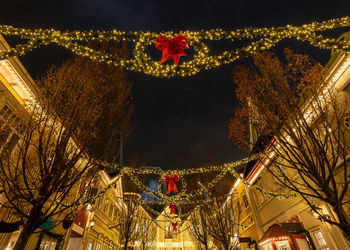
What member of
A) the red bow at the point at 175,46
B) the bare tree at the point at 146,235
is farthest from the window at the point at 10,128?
the bare tree at the point at 146,235

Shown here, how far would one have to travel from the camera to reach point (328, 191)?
494cm

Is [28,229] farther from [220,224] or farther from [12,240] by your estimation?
[220,224]

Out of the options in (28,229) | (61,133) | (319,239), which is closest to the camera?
(28,229)

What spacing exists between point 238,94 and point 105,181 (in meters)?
16.1

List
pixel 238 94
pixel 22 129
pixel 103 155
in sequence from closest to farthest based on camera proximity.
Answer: pixel 238 94 → pixel 22 129 → pixel 103 155

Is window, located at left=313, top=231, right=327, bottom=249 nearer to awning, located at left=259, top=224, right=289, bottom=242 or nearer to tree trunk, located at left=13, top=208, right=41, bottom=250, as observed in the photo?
awning, located at left=259, top=224, right=289, bottom=242

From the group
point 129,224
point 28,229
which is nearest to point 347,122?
point 28,229

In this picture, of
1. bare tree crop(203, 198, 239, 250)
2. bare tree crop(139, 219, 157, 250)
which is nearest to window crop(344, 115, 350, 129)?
bare tree crop(203, 198, 239, 250)

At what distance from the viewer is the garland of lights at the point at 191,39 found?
16.6 ft

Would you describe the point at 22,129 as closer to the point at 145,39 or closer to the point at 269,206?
the point at 145,39

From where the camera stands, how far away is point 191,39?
17.2 ft

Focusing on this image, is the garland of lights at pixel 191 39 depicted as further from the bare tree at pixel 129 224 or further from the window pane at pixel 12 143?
the bare tree at pixel 129 224

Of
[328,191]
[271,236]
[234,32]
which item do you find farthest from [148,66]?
[271,236]

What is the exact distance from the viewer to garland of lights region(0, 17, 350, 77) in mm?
5070
